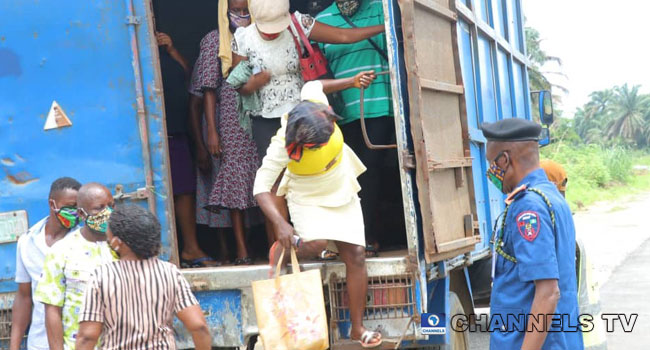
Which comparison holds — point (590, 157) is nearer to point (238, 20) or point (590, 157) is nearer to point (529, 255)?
point (238, 20)

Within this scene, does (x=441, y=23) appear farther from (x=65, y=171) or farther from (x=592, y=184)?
(x=592, y=184)

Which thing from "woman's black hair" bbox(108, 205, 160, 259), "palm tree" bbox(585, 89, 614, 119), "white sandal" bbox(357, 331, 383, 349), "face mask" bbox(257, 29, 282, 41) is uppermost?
"palm tree" bbox(585, 89, 614, 119)

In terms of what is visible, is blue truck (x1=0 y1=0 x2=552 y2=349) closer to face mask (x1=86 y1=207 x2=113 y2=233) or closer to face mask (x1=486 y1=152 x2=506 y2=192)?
face mask (x1=86 y1=207 x2=113 y2=233)

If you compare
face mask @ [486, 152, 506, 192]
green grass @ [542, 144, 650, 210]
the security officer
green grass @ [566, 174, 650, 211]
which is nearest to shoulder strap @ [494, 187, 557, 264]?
the security officer

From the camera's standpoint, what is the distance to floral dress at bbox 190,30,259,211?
5113 millimetres

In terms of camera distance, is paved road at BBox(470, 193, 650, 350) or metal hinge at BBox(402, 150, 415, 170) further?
paved road at BBox(470, 193, 650, 350)

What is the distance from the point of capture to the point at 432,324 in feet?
13.5

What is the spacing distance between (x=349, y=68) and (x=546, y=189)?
2082 millimetres

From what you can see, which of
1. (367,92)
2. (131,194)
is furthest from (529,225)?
(131,194)

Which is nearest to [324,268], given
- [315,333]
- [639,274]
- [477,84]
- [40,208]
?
[315,333]

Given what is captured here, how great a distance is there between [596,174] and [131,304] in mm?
35859

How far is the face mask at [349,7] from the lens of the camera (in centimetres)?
496

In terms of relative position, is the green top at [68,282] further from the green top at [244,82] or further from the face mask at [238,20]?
the face mask at [238,20]

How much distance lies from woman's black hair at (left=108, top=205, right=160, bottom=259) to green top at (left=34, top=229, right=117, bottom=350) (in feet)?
1.64
